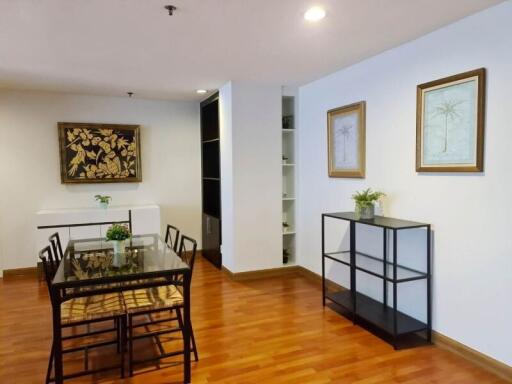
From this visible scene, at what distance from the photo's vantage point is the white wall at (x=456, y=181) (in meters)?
2.29

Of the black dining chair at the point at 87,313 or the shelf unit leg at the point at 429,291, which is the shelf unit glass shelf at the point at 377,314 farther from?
the black dining chair at the point at 87,313

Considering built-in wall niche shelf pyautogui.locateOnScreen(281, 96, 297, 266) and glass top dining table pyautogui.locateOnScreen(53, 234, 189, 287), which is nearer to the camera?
glass top dining table pyautogui.locateOnScreen(53, 234, 189, 287)

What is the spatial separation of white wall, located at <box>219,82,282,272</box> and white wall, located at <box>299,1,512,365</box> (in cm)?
100

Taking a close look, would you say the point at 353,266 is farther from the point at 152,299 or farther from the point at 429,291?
the point at 152,299

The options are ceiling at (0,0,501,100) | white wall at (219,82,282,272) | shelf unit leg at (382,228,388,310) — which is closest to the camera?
ceiling at (0,0,501,100)

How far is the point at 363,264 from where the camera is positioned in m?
3.48

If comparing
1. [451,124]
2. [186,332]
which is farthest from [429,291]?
[186,332]

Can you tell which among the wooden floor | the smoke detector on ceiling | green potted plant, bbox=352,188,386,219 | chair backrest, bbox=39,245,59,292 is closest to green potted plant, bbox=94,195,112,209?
the wooden floor

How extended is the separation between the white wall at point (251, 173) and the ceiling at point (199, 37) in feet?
1.16

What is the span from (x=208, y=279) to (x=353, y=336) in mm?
1987

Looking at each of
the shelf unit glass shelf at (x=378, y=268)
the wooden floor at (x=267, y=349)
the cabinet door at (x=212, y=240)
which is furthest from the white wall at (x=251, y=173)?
the shelf unit glass shelf at (x=378, y=268)

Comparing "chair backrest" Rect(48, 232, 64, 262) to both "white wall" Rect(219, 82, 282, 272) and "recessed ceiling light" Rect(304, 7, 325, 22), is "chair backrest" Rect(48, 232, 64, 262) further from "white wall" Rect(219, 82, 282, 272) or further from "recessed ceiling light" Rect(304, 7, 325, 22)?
"recessed ceiling light" Rect(304, 7, 325, 22)

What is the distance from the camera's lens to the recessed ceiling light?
7.54ft

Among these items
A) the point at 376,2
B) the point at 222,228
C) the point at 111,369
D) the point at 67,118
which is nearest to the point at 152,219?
the point at 222,228
